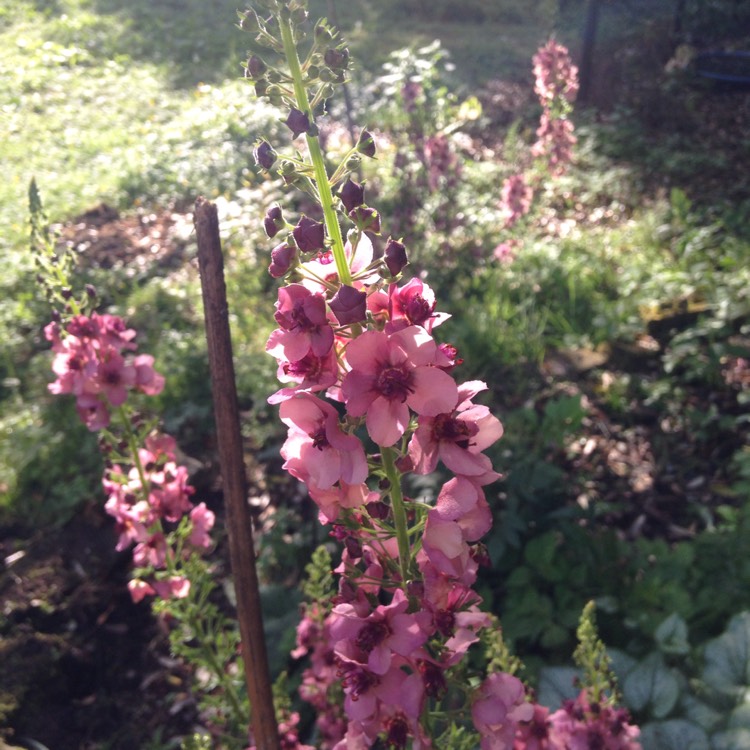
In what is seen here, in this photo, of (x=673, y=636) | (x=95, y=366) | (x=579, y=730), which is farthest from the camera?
(x=673, y=636)

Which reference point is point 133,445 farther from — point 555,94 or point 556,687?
point 555,94

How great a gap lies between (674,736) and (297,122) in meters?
1.57

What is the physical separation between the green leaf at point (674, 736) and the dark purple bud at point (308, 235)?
1431 mm

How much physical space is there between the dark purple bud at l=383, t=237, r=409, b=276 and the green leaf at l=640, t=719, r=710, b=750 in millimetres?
1358

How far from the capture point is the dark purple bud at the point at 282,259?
935mm

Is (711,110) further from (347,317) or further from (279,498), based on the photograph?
(347,317)

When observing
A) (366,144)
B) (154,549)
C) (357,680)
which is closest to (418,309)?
(366,144)

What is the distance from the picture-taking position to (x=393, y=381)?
0.90 meters

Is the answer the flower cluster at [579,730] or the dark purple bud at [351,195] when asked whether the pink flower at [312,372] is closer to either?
the dark purple bud at [351,195]

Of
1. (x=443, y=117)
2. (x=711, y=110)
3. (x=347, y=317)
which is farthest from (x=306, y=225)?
(x=711, y=110)

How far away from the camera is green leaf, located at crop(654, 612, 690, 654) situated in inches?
81.4

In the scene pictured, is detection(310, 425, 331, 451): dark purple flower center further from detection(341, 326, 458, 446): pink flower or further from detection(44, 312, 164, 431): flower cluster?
detection(44, 312, 164, 431): flower cluster

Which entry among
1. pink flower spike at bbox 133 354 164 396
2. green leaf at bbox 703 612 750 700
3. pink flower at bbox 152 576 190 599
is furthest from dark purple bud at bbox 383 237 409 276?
green leaf at bbox 703 612 750 700

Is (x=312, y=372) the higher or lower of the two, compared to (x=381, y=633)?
higher
